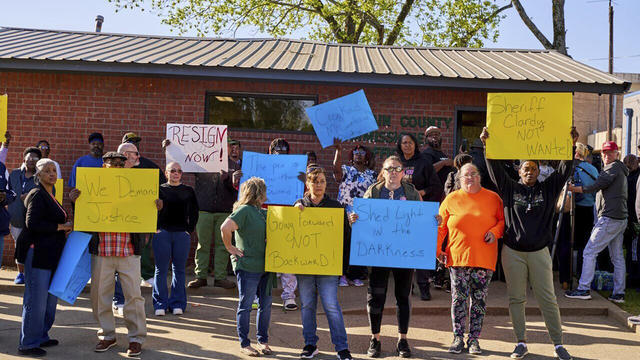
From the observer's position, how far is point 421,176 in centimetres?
675

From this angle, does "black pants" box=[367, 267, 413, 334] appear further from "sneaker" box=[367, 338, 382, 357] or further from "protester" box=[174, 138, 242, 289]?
"protester" box=[174, 138, 242, 289]

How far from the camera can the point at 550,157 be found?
507 centimetres

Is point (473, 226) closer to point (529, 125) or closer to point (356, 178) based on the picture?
point (529, 125)

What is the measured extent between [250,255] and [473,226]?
2.09 meters

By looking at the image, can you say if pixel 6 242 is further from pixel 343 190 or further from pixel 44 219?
pixel 343 190

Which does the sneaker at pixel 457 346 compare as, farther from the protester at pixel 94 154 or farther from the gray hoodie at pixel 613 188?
the protester at pixel 94 154

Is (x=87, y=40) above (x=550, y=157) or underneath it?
above

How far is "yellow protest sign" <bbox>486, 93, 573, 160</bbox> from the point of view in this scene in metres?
5.08

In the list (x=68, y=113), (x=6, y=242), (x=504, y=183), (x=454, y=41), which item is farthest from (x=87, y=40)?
(x=454, y=41)

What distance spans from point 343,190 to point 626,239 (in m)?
4.55

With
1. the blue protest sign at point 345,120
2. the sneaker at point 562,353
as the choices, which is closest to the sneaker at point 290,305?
the blue protest sign at point 345,120

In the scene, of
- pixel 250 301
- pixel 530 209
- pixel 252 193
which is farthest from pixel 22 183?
pixel 530 209

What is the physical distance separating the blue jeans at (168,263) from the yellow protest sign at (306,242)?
186 cm

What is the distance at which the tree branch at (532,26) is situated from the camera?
2003 centimetres
